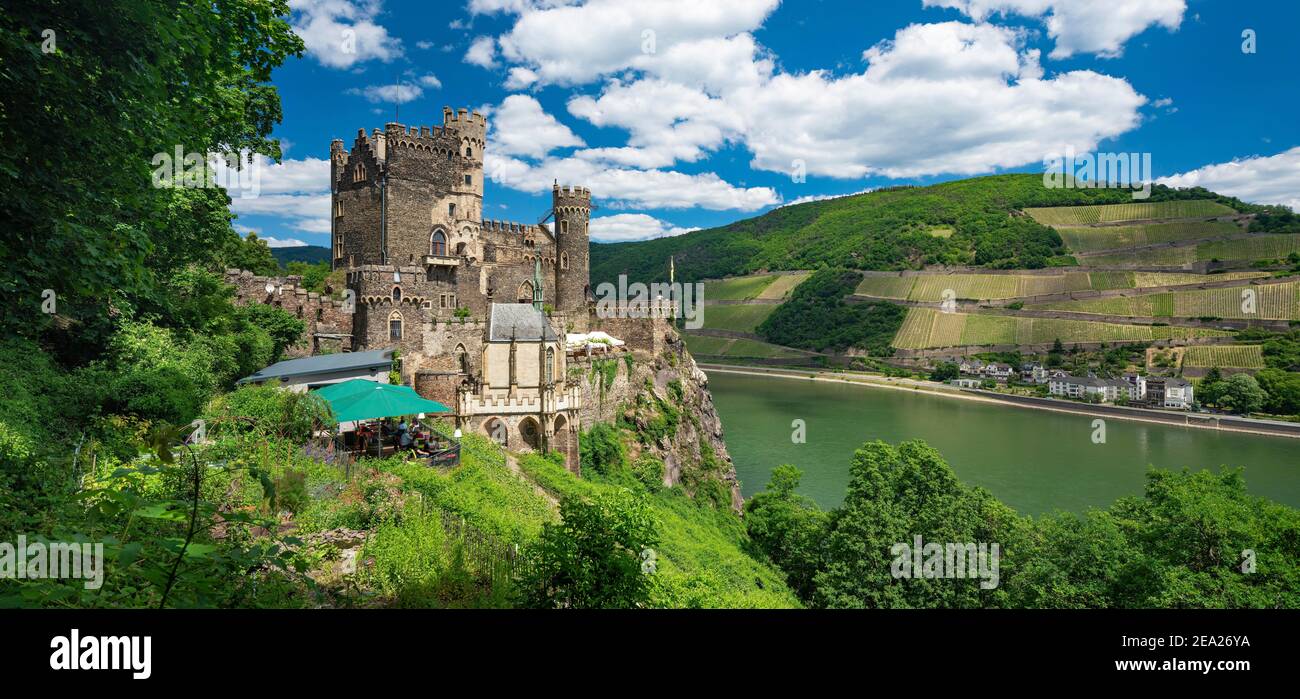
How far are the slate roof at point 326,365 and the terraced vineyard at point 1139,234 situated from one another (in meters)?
131

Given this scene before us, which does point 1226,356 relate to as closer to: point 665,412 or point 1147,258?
point 1147,258

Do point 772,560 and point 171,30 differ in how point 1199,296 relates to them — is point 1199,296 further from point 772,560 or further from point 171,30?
point 171,30

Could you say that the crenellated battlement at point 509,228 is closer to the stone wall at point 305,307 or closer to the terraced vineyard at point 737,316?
the stone wall at point 305,307

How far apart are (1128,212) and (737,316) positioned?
81577mm

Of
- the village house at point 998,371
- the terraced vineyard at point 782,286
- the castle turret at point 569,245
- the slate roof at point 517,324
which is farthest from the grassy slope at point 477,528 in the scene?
the terraced vineyard at point 782,286

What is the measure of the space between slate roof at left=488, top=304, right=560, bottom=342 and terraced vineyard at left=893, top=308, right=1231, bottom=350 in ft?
297

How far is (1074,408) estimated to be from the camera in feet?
205

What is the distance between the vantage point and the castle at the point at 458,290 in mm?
19953

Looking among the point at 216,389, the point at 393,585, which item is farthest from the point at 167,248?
the point at 393,585

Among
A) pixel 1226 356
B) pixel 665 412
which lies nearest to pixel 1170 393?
pixel 1226 356

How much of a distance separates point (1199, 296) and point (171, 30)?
117 metres

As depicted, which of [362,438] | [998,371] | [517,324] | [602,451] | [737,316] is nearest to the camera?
[362,438]

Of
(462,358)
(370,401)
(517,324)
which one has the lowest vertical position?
(370,401)

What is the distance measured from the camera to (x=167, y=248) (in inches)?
508
